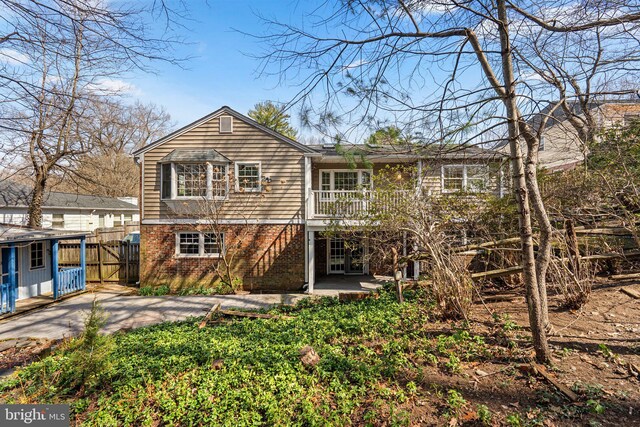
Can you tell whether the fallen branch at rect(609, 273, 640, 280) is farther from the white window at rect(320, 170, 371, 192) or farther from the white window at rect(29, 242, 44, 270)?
the white window at rect(29, 242, 44, 270)

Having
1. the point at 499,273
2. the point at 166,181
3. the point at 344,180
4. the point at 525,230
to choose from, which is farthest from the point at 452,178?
the point at 166,181

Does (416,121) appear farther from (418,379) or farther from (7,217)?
(7,217)

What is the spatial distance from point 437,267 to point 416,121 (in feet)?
8.18

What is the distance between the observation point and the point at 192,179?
1093 cm

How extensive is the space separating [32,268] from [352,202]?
35.7 feet

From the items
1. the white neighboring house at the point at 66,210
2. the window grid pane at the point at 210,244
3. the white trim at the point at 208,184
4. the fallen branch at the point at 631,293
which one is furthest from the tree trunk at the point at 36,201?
the fallen branch at the point at 631,293

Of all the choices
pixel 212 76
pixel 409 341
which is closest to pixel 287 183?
pixel 212 76

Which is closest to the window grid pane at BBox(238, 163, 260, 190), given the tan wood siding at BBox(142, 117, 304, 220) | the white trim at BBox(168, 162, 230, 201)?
the tan wood siding at BBox(142, 117, 304, 220)

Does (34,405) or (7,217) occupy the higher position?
(7,217)

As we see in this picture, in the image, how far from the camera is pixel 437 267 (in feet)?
16.7

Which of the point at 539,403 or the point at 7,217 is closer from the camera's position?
the point at 539,403

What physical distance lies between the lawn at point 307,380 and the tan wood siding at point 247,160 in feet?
21.0

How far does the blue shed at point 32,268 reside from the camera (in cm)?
841

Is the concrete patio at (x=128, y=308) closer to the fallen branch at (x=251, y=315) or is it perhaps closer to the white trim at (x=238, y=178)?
the fallen branch at (x=251, y=315)
